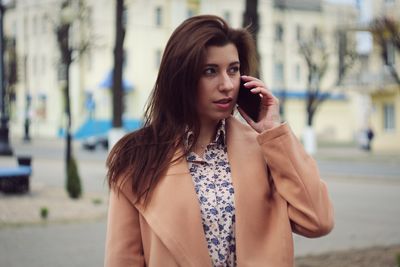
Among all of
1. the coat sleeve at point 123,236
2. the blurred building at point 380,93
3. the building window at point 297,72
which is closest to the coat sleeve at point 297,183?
the coat sleeve at point 123,236

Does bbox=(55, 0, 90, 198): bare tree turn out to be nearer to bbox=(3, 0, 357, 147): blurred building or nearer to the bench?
the bench

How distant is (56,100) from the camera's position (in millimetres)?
60344

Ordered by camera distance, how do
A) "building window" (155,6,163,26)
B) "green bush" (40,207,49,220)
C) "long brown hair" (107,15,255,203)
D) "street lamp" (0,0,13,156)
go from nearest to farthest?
"long brown hair" (107,15,255,203) → "green bush" (40,207,49,220) → "street lamp" (0,0,13,156) → "building window" (155,6,163,26)

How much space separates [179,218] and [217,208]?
0.15 meters

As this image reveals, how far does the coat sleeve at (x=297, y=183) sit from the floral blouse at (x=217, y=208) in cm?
18

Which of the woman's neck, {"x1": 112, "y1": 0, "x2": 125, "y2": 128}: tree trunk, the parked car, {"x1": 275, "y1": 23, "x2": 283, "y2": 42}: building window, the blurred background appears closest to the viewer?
the woman's neck

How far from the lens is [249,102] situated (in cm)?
265

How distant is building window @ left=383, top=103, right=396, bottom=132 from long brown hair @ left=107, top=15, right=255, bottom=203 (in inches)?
1639

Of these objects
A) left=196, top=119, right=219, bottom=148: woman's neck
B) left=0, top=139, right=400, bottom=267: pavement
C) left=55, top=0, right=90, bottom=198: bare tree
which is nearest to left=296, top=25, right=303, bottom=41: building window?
left=55, top=0, right=90, bottom=198: bare tree

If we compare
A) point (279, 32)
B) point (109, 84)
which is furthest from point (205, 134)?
point (279, 32)

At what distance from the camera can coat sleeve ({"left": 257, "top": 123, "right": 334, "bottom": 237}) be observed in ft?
7.79

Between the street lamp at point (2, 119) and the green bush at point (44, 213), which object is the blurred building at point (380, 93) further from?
the green bush at point (44, 213)

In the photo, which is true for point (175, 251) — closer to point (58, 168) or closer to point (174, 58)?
point (174, 58)

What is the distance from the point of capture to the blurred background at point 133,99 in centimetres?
1069
